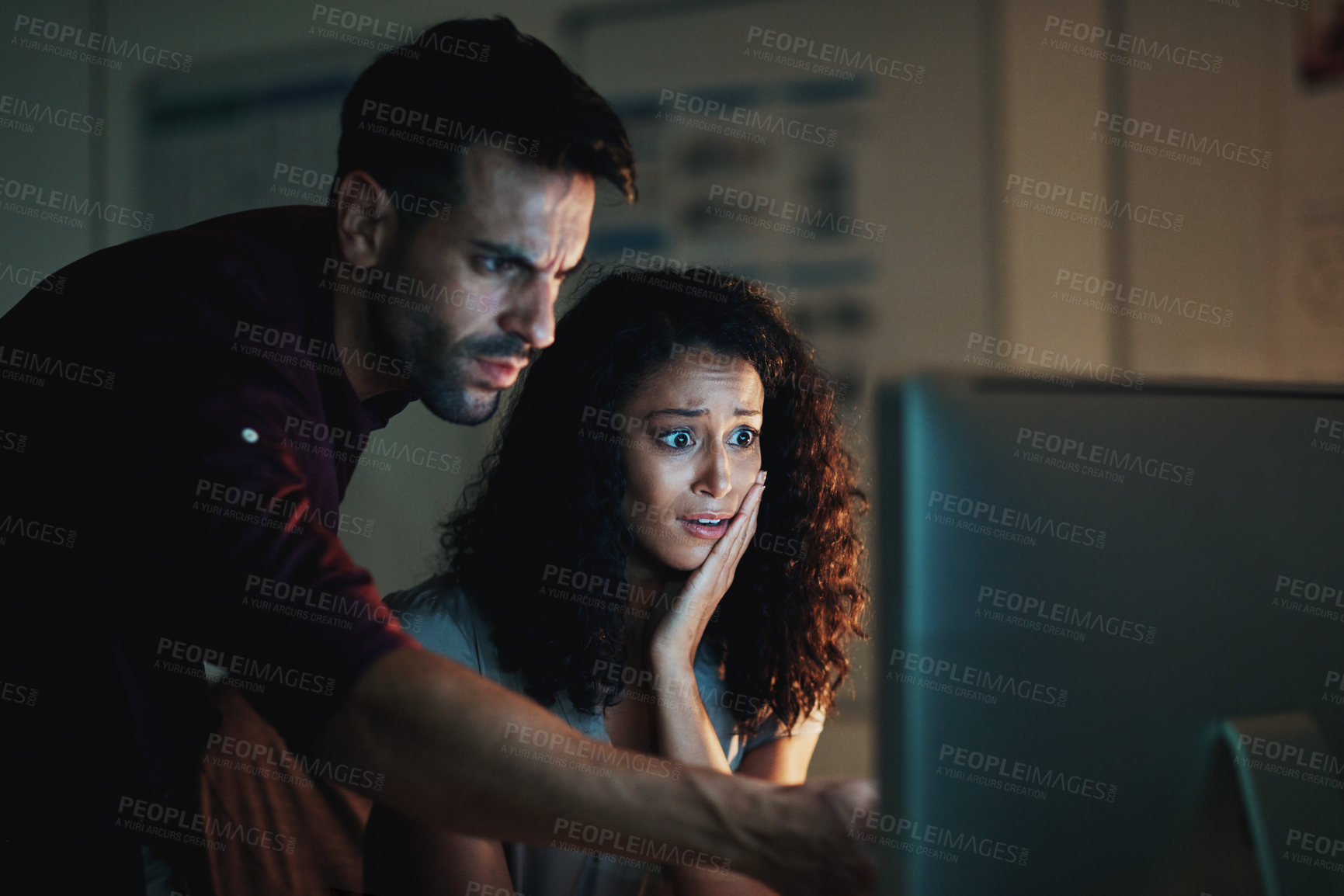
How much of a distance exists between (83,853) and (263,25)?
1.66m

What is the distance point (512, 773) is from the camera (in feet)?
2.28

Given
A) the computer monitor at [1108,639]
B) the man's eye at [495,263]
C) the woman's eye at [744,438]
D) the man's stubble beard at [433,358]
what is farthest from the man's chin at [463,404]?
the computer monitor at [1108,639]

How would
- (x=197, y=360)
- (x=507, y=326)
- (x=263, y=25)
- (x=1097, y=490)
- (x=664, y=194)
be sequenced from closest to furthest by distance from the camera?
(x=1097, y=490) → (x=197, y=360) → (x=507, y=326) → (x=263, y=25) → (x=664, y=194)

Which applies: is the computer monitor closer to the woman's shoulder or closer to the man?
the man

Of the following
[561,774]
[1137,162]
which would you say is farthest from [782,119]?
[561,774]

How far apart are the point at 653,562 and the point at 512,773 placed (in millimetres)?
392

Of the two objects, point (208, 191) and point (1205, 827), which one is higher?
point (208, 191)

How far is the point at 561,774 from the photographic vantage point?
69cm

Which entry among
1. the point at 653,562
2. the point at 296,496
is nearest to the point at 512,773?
the point at 296,496

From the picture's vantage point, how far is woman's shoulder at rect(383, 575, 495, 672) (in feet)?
3.36

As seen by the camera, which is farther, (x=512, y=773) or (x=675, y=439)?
(x=675, y=439)

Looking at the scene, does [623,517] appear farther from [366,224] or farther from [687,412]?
[366,224]

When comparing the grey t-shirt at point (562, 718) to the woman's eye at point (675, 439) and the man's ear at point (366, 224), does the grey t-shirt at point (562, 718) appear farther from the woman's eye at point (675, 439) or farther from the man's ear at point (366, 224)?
the man's ear at point (366, 224)

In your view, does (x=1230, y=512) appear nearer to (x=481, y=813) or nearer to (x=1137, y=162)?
(x=481, y=813)
